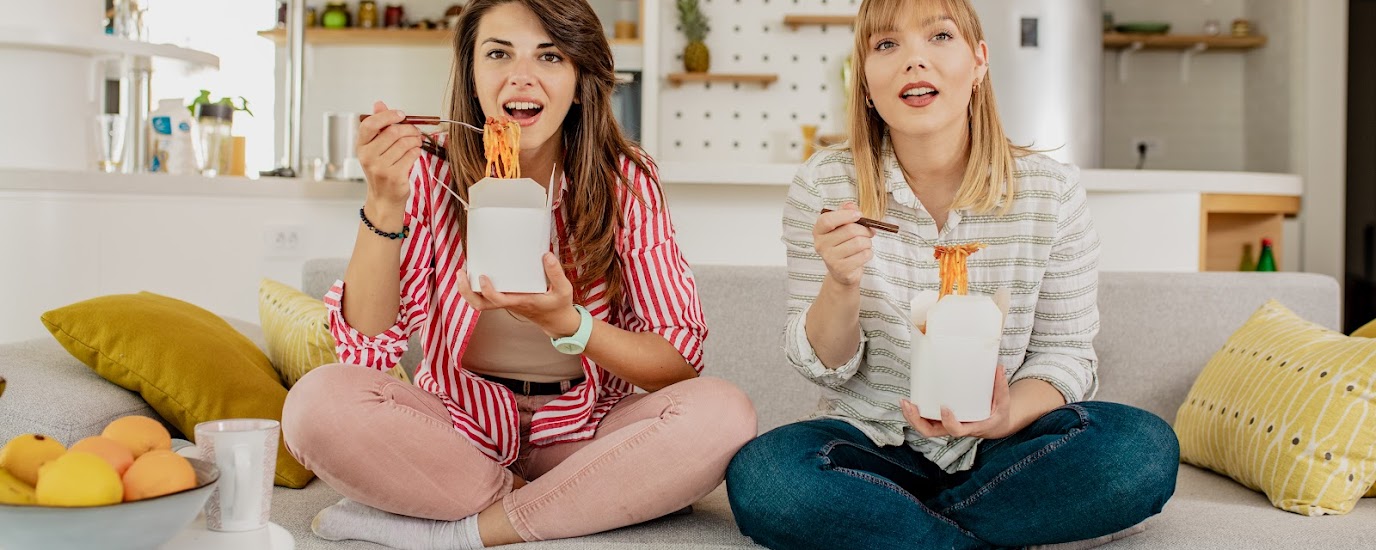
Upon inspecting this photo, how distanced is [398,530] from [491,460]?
0.14 meters

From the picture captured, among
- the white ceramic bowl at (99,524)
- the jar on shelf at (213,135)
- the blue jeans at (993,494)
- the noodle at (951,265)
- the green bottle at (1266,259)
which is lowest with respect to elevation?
the blue jeans at (993,494)

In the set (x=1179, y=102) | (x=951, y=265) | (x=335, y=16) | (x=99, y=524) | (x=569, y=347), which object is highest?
(x=335, y=16)

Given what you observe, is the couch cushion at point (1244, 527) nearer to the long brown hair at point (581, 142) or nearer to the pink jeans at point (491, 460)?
the pink jeans at point (491, 460)

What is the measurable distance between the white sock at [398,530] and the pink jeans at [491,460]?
0.01m

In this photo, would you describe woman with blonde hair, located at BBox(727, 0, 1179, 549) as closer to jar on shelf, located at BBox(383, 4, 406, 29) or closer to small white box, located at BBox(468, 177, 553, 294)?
small white box, located at BBox(468, 177, 553, 294)

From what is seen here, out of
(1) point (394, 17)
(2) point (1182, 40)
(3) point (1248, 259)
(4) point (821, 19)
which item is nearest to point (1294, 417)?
(3) point (1248, 259)

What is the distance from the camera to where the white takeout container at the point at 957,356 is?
133cm

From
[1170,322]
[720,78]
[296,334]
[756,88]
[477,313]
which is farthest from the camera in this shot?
[756,88]

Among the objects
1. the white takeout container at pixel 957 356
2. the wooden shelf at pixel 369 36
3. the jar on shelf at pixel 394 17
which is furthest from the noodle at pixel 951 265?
the jar on shelf at pixel 394 17

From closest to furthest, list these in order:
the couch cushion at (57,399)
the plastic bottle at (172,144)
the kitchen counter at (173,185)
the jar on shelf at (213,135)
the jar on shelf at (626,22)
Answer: the couch cushion at (57,399) < the kitchen counter at (173,185) < the plastic bottle at (172,144) < the jar on shelf at (213,135) < the jar on shelf at (626,22)

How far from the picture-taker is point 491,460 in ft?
5.02

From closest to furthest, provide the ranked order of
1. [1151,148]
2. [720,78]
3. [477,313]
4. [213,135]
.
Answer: [477,313] < [213,135] < [720,78] < [1151,148]

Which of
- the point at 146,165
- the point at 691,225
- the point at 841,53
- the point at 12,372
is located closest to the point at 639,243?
the point at 12,372

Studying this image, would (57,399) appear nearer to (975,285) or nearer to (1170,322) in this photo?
(975,285)
